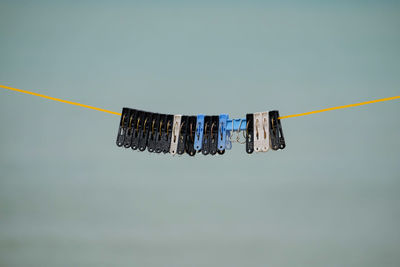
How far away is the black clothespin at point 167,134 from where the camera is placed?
3564mm

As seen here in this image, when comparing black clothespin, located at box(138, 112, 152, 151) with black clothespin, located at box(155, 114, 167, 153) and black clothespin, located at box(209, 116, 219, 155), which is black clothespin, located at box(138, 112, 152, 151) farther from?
black clothespin, located at box(209, 116, 219, 155)

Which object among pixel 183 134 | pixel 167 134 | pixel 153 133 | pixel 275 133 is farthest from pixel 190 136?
pixel 275 133

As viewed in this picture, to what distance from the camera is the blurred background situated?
4109 mm

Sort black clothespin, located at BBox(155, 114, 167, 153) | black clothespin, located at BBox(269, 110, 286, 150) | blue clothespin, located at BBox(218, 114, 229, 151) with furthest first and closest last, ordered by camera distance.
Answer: black clothespin, located at BBox(155, 114, 167, 153)
blue clothespin, located at BBox(218, 114, 229, 151)
black clothespin, located at BBox(269, 110, 286, 150)

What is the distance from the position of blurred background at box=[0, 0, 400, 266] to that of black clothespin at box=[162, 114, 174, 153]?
80cm

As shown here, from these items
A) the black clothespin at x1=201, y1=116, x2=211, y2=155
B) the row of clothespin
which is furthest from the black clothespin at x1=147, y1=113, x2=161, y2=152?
the black clothespin at x1=201, y1=116, x2=211, y2=155

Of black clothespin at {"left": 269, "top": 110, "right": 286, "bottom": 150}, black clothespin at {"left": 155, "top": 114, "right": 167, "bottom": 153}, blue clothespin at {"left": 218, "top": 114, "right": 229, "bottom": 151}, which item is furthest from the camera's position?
black clothespin at {"left": 155, "top": 114, "right": 167, "bottom": 153}

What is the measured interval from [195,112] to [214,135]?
0.95 meters
